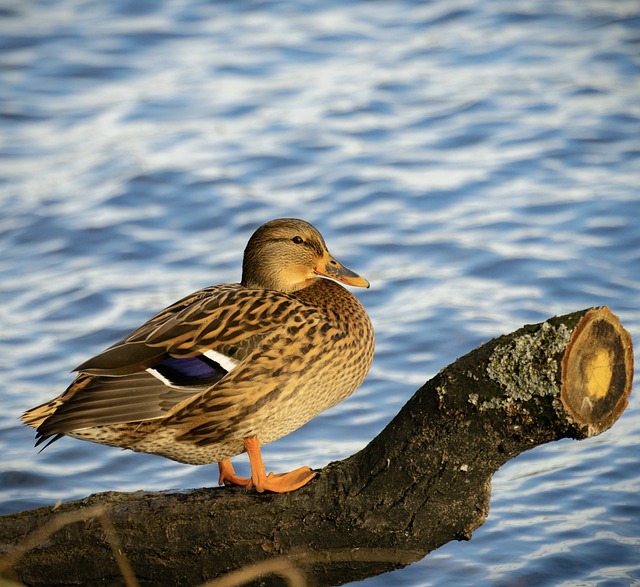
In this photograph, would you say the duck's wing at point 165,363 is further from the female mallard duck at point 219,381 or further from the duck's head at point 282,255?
the duck's head at point 282,255

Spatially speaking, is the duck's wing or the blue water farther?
the blue water

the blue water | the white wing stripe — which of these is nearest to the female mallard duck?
the white wing stripe

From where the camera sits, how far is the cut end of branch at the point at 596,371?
3359 millimetres

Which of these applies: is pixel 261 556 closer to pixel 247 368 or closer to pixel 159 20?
pixel 247 368

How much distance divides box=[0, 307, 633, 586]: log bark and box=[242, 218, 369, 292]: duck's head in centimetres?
119

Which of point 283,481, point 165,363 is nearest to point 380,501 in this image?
point 283,481

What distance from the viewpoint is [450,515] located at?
148 inches

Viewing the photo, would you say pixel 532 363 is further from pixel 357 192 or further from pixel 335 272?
pixel 357 192

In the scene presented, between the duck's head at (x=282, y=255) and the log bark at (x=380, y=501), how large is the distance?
1.19 metres

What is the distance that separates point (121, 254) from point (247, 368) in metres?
4.93

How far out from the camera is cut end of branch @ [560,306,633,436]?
3359 mm

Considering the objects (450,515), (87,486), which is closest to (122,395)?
(450,515)

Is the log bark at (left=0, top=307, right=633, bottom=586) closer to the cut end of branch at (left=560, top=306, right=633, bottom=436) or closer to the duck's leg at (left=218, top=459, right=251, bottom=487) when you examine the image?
the cut end of branch at (left=560, top=306, right=633, bottom=436)

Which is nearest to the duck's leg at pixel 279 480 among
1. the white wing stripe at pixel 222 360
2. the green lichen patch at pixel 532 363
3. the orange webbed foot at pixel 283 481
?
the orange webbed foot at pixel 283 481
